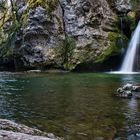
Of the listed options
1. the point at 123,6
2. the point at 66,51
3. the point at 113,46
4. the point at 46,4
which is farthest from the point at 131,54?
the point at 46,4

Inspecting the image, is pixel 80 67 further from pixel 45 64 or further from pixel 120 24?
pixel 120 24

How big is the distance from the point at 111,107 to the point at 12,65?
40.7 metres

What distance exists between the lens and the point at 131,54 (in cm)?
4844

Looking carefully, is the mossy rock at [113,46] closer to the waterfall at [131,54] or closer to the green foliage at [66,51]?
the waterfall at [131,54]

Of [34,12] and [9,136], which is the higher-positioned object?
[34,12]

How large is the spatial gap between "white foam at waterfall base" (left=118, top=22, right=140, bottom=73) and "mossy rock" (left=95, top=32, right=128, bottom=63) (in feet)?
3.87

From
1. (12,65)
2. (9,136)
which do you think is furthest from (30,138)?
(12,65)

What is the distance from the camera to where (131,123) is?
13.5 metres

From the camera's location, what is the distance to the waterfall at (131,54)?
47.5 metres

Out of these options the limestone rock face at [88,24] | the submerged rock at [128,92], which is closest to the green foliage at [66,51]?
the limestone rock face at [88,24]

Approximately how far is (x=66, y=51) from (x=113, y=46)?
6796mm

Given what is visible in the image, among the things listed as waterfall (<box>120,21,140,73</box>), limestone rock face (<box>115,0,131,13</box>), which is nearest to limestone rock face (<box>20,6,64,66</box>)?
limestone rock face (<box>115,0,131,13</box>)

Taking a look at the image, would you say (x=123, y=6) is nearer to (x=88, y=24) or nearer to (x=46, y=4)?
(x=88, y=24)

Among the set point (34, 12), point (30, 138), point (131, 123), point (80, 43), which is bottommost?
point (131, 123)
